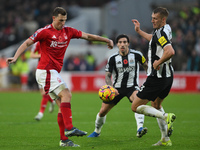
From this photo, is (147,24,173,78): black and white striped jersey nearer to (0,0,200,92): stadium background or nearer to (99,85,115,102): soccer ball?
(99,85,115,102): soccer ball

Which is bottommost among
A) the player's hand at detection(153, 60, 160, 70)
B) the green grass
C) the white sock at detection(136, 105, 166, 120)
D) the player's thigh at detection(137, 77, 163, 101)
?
the green grass

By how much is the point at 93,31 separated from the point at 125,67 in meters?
21.1

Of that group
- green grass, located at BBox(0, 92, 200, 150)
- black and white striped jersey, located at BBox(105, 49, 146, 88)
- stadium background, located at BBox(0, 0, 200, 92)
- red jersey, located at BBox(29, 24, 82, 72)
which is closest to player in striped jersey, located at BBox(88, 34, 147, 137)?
black and white striped jersey, located at BBox(105, 49, 146, 88)

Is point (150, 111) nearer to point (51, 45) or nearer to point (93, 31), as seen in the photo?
point (51, 45)

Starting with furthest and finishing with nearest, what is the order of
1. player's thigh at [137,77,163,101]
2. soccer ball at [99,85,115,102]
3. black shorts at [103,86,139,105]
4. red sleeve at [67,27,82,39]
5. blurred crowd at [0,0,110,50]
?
blurred crowd at [0,0,110,50], black shorts at [103,86,139,105], soccer ball at [99,85,115,102], red sleeve at [67,27,82,39], player's thigh at [137,77,163,101]

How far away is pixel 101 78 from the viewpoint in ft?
72.0

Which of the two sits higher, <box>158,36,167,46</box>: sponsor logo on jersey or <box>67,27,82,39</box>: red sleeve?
<box>67,27,82,39</box>: red sleeve

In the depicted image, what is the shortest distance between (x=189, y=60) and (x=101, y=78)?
17.3ft

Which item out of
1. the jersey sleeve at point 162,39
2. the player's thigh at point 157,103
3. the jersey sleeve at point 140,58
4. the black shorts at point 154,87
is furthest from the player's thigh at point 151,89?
the jersey sleeve at point 140,58

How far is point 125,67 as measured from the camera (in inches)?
329

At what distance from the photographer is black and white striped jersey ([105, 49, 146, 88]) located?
27.2 ft

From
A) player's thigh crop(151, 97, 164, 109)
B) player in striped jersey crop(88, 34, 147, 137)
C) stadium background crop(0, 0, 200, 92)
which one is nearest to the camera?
player's thigh crop(151, 97, 164, 109)

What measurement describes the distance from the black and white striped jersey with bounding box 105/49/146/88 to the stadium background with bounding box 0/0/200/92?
1310 cm

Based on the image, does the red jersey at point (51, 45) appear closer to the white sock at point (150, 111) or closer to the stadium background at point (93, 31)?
the white sock at point (150, 111)
